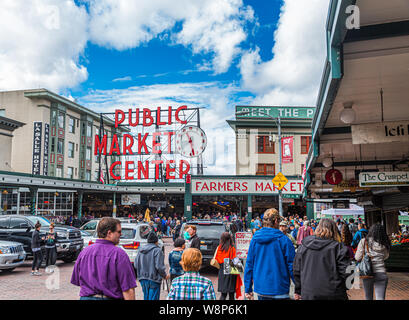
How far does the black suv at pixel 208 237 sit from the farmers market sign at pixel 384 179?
16.6 ft

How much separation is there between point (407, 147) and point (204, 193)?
24.2m

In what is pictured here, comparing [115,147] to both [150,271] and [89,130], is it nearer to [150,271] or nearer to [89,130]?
[89,130]

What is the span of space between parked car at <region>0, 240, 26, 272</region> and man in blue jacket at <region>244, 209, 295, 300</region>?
33.8ft

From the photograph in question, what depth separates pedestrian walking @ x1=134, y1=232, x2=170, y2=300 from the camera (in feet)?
21.6

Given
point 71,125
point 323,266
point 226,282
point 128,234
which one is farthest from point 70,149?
point 323,266

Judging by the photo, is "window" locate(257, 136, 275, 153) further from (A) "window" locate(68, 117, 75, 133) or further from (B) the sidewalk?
(B) the sidewalk

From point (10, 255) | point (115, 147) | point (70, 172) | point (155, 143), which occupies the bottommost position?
point (10, 255)

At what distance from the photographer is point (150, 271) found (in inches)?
260

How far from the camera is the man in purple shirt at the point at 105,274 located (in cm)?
380

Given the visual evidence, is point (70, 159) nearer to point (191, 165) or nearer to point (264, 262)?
point (191, 165)

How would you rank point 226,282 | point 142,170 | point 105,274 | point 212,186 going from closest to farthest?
point 105,274 < point 226,282 < point 212,186 < point 142,170

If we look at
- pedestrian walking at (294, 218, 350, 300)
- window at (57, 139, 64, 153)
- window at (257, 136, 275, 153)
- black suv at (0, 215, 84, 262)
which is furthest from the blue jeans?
window at (57, 139, 64, 153)

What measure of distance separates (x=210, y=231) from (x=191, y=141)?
24.5 meters

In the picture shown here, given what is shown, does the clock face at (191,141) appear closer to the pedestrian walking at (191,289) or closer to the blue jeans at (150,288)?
the blue jeans at (150,288)
